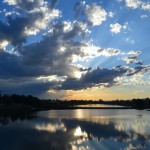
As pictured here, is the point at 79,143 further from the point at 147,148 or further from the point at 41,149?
the point at 147,148

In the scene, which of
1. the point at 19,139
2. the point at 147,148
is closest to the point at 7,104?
the point at 19,139

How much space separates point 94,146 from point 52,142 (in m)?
6.32

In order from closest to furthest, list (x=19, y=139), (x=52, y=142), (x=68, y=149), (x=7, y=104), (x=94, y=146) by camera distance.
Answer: (x=68, y=149) → (x=94, y=146) → (x=52, y=142) → (x=19, y=139) → (x=7, y=104)

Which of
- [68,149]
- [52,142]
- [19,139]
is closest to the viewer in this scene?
[68,149]

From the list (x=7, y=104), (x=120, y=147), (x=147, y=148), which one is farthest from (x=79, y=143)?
(x=7, y=104)

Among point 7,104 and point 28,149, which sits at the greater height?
point 7,104

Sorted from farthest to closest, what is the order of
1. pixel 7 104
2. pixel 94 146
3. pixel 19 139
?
1. pixel 7 104
2. pixel 19 139
3. pixel 94 146

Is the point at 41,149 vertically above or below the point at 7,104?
below

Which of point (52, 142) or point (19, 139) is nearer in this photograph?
point (52, 142)

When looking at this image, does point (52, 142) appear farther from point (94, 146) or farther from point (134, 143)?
point (134, 143)

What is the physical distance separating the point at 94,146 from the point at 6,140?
510 inches

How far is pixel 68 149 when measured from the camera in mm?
32875

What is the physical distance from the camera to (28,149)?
3356 cm

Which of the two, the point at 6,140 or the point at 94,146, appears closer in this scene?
the point at 94,146
